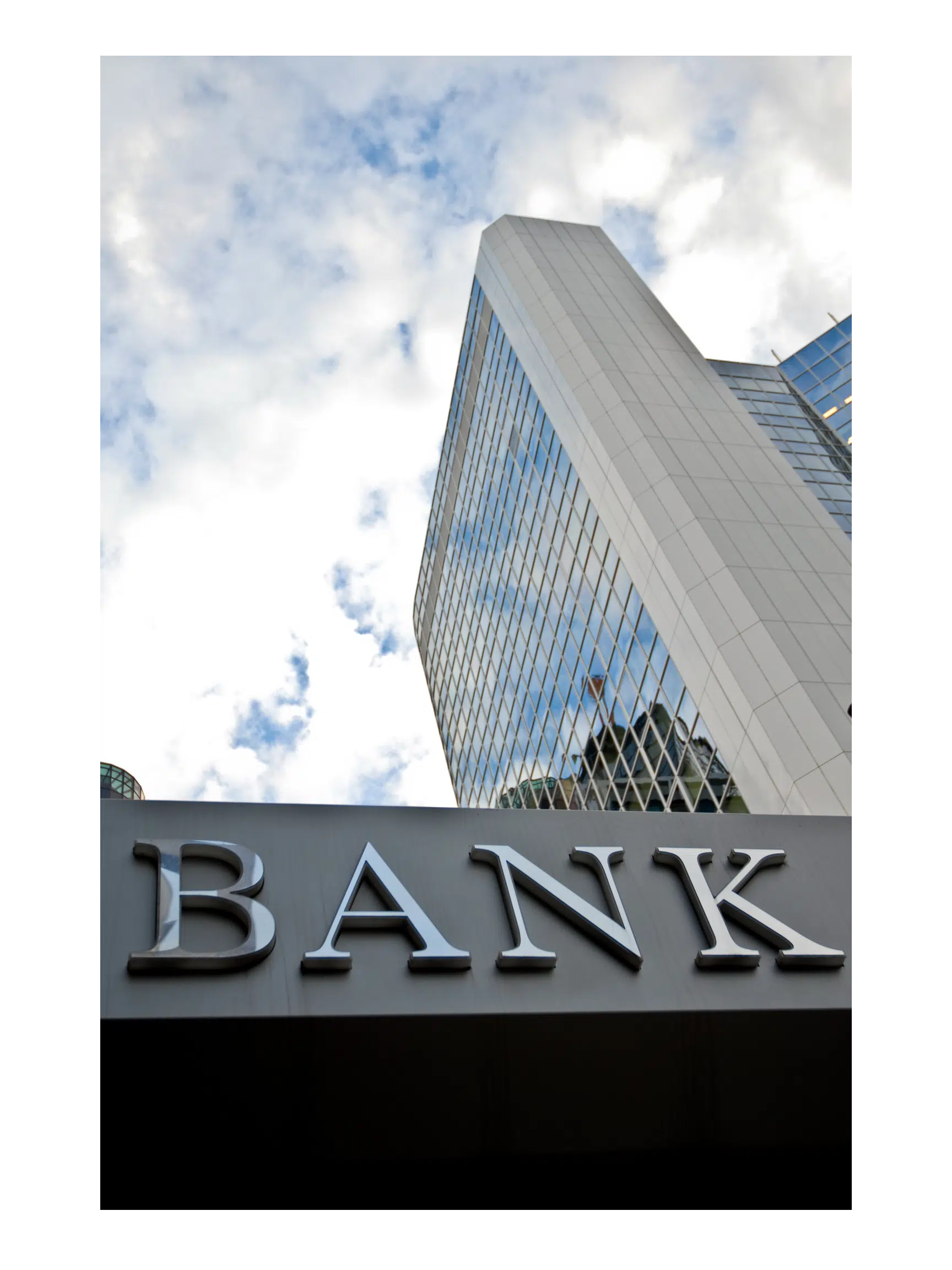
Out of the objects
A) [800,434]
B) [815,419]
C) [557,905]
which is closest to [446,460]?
[815,419]

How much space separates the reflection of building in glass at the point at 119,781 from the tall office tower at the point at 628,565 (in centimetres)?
2790

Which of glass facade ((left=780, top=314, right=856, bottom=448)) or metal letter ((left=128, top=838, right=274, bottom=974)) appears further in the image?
glass facade ((left=780, top=314, right=856, bottom=448))

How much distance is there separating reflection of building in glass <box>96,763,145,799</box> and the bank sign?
6383 centimetres

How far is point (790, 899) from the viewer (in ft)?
36.3

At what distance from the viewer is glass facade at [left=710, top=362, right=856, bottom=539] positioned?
37406 millimetres

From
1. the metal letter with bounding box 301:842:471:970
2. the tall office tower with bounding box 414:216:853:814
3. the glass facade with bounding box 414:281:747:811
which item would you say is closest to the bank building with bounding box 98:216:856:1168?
the metal letter with bounding box 301:842:471:970

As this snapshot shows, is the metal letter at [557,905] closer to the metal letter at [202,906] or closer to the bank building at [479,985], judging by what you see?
the bank building at [479,985]

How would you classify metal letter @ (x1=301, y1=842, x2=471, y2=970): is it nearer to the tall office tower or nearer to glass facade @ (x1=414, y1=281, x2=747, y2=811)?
the tall office tower

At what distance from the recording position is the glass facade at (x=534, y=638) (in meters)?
33.7
